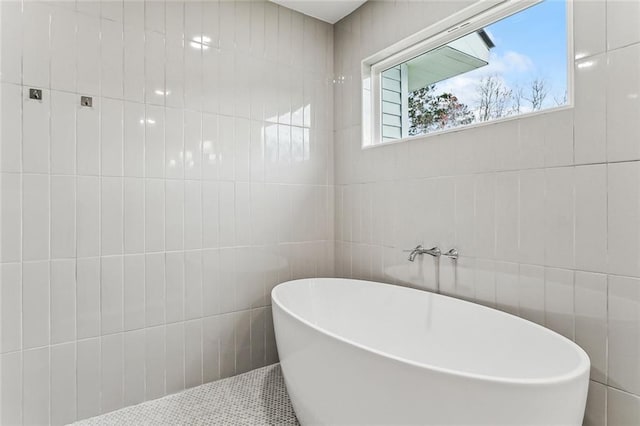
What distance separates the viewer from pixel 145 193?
2.02 metres

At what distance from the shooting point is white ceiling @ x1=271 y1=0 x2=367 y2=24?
251cm

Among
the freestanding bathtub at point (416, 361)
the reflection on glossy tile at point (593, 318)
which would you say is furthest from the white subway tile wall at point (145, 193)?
the reflection on glossy tile at point (593, 318)

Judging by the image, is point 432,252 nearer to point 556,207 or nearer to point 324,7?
point 556,207

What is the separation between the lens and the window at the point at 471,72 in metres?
1.68

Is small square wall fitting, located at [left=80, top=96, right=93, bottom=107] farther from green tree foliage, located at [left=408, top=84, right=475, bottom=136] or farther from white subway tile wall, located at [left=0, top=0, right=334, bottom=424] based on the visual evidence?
green tree foliage, located at [left=408, top=84, right=475, bottom=136]

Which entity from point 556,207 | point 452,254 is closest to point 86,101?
point 452,254

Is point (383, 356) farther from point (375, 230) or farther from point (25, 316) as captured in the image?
point (25, 316)

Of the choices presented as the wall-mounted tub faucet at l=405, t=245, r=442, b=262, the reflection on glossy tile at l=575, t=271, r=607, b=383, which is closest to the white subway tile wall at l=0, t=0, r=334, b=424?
the wall-mounted tub faucet at l=405, t=245, r=442, b=262

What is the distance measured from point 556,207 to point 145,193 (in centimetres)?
210

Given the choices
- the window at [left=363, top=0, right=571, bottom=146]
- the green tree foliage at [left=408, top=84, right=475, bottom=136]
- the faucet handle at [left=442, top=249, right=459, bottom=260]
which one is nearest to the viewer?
the window at [left=363, top=0, right=571, bottom=146]

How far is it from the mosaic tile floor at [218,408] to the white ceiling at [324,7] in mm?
2605

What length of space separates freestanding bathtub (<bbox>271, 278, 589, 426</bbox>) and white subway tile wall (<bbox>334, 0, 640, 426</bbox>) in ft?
0.70

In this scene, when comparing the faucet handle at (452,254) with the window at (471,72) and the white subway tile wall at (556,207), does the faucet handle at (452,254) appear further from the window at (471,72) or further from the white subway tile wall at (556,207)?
the window at (471,72)

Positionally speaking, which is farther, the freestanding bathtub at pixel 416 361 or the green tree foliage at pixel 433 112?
the green tree foliage at pixel 433 112
